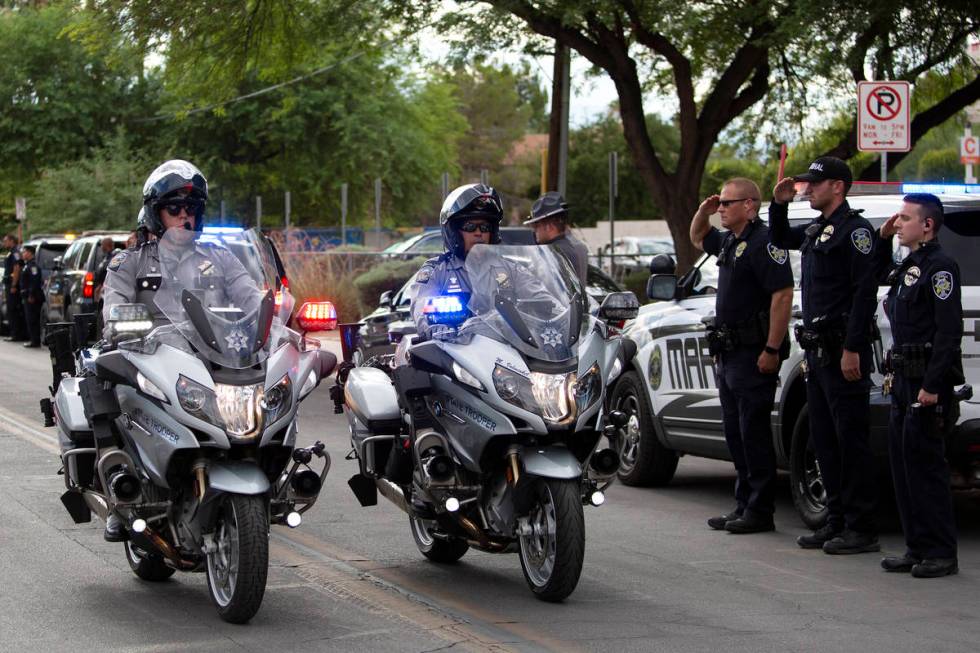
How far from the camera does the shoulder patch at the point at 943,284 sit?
7535 millimetres

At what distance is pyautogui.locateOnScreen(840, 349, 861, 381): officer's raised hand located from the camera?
8102mm

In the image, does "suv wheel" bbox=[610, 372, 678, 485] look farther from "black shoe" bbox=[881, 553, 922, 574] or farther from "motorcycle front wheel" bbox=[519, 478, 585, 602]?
"motorcycle front wheel" bbox=[519, 478, 585, 602]

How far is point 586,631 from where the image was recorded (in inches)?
257

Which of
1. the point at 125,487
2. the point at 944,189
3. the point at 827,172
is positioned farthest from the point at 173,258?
the point at 944,189

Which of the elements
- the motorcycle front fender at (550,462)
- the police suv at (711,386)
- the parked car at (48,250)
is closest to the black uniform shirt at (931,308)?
the police suv at (711,386)

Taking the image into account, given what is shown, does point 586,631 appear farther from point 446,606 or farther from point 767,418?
point 767,418

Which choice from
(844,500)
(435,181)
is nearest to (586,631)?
(844,500)

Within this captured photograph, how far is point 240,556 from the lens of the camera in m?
6.27

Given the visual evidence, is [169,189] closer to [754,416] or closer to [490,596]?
[490,596]

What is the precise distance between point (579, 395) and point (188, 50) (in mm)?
17773

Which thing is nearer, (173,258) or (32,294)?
(173,258)

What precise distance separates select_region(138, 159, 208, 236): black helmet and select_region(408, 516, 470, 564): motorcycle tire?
201 cm

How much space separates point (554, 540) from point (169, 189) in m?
2.39

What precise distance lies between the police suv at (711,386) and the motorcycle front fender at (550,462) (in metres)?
2.40
